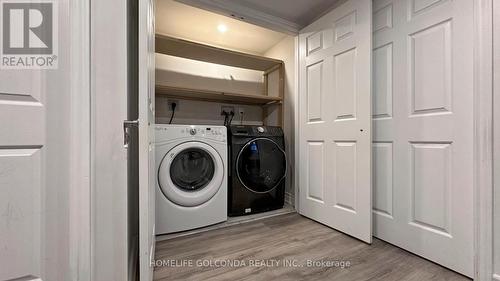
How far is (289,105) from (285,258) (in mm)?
1526

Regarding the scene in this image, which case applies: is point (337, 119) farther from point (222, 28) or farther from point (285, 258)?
point (222, 28)

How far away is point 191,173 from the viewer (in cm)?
167

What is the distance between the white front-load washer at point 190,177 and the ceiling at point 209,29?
1101 mm

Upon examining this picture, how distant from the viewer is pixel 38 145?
714 mm

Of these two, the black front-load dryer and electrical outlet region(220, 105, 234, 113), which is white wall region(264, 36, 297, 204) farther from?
electrical outlet region(220, 105, 234, 113)

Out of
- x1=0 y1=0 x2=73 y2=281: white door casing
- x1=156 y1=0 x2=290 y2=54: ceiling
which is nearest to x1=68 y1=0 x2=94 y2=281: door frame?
x1=0 y1=0 x2=73 y2=281: white door casing

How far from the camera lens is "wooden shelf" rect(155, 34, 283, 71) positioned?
1.88 m

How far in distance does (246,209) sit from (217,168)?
51 centimetres

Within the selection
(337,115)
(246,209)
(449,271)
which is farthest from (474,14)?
(246,209)

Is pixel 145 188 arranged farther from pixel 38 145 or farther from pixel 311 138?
pixel 311 138

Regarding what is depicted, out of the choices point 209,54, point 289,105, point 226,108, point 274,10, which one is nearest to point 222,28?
point 209,54

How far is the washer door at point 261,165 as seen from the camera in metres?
1.90

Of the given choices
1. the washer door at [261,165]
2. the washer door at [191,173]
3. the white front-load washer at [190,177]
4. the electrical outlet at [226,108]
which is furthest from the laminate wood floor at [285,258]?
the electrical outlet at [226,108]

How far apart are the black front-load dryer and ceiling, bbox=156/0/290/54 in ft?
3.50
